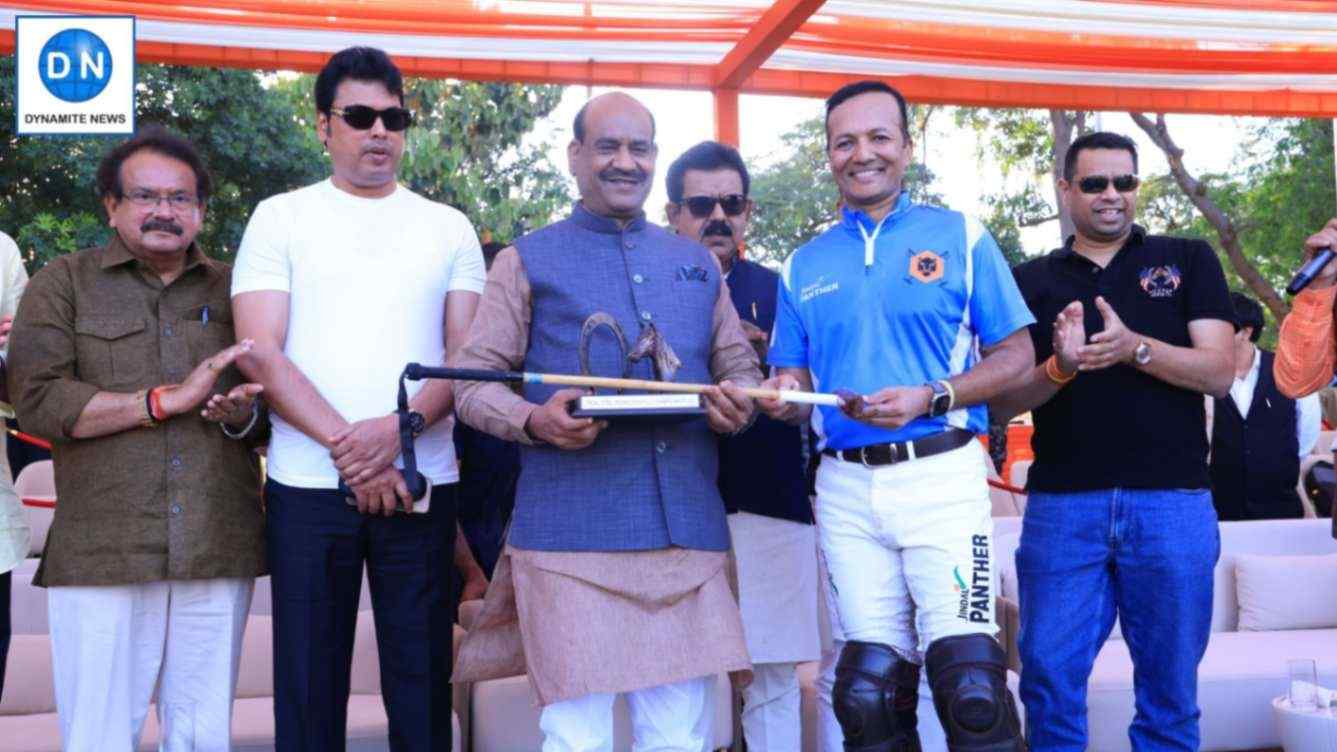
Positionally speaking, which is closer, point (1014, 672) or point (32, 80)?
point (1014, 672)

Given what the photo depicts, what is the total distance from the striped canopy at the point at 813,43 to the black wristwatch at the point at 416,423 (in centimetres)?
319

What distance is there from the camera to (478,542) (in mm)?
4570

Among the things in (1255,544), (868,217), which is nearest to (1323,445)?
(1255,544)

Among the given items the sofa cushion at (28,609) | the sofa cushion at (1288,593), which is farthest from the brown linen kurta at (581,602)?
the sofa cushion at (1288,593)

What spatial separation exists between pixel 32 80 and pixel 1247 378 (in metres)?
5.98

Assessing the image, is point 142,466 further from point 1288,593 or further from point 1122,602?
point 1288,593

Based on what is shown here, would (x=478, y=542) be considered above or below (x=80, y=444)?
below

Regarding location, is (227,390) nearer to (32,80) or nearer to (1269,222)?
(32,80)

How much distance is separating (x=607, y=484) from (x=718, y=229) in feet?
4.38

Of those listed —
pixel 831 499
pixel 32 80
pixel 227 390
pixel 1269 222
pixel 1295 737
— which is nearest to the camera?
pixel 831 499

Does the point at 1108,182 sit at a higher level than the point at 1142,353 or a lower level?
higher

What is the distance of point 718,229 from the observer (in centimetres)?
420

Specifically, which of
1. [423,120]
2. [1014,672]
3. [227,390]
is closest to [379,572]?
[227,390]

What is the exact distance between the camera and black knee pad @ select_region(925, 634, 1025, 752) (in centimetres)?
300
